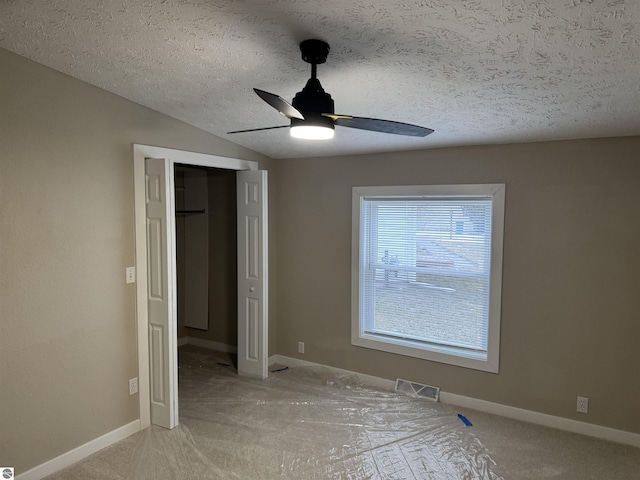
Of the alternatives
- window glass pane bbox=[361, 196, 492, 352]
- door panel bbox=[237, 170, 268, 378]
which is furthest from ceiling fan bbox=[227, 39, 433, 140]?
door panel bbox=[237, 170, 268, 378]

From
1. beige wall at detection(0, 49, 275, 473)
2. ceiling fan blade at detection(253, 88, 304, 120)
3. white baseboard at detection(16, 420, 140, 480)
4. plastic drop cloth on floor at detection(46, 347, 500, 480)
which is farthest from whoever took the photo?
plastic drop cloth on floor at detection(46, 347, 500, 480)

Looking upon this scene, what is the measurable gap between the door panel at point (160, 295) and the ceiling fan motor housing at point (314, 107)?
5.23 feet

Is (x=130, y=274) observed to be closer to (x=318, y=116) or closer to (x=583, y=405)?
(x=318, y=116)

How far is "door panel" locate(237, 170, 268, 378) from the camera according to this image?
4.16 metres

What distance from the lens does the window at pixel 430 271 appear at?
365cm

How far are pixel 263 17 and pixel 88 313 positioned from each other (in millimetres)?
2265

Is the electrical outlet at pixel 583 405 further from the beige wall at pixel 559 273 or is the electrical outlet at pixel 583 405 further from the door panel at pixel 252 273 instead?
the door panel at pixel 252 273

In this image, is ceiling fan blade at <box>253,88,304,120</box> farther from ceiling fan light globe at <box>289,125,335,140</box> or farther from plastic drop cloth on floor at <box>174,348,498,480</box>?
plastic drop cloth on floor at <box>174,348,498,480</box>

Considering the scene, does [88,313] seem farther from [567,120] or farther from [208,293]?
[567,120]

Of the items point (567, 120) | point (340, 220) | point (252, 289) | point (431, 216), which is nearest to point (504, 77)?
point (567, 120)

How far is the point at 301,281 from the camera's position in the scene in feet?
15.2

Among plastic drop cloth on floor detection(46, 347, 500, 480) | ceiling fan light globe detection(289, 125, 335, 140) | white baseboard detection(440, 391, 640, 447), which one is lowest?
plastic drop cloth on floor detection(46, 347, 500, 480)

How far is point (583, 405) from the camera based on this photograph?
3299mm

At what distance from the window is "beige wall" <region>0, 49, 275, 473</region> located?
2073 millimetres
